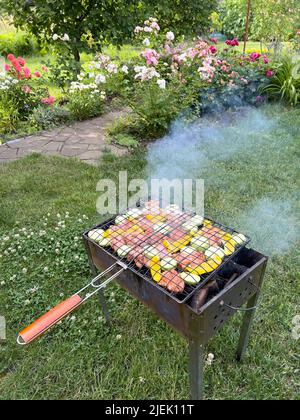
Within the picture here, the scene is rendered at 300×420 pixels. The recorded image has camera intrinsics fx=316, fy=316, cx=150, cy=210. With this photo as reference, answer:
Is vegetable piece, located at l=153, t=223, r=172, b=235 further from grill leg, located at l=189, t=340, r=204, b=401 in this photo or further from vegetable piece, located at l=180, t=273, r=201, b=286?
grill leg, located at l=189, t=340, r=204, b=401

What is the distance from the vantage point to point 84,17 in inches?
214

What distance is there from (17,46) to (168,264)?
37.7 ft

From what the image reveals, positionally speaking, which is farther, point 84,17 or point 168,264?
point 84,17

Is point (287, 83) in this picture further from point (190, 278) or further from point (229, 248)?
point (190, 278)

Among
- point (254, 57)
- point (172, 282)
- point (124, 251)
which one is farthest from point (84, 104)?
point (172, 282)

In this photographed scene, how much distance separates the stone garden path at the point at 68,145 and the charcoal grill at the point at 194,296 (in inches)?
99.7

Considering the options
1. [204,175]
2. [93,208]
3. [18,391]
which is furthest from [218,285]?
[204,175]

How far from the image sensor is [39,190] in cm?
324

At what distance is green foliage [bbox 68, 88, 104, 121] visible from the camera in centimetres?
484

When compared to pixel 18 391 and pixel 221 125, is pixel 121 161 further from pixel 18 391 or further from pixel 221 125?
pixel 18 391

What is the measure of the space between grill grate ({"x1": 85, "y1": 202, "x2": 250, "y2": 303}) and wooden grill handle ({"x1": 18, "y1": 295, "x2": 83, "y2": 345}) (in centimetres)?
29

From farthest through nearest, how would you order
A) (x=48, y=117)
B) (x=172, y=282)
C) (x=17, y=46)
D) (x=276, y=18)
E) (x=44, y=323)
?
(x=17, y=46)
(x=276, y=18)
(x=48, y=117)
(x=172, y=282)
(x=44, y=323)

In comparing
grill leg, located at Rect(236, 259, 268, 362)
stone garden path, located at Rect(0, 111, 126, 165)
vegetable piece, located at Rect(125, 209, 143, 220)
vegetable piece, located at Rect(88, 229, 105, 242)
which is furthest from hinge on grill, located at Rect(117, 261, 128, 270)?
stone garden path, located at Rect(0, 111, 126, 165)

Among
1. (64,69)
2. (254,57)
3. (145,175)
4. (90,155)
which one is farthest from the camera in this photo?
(254,57)
